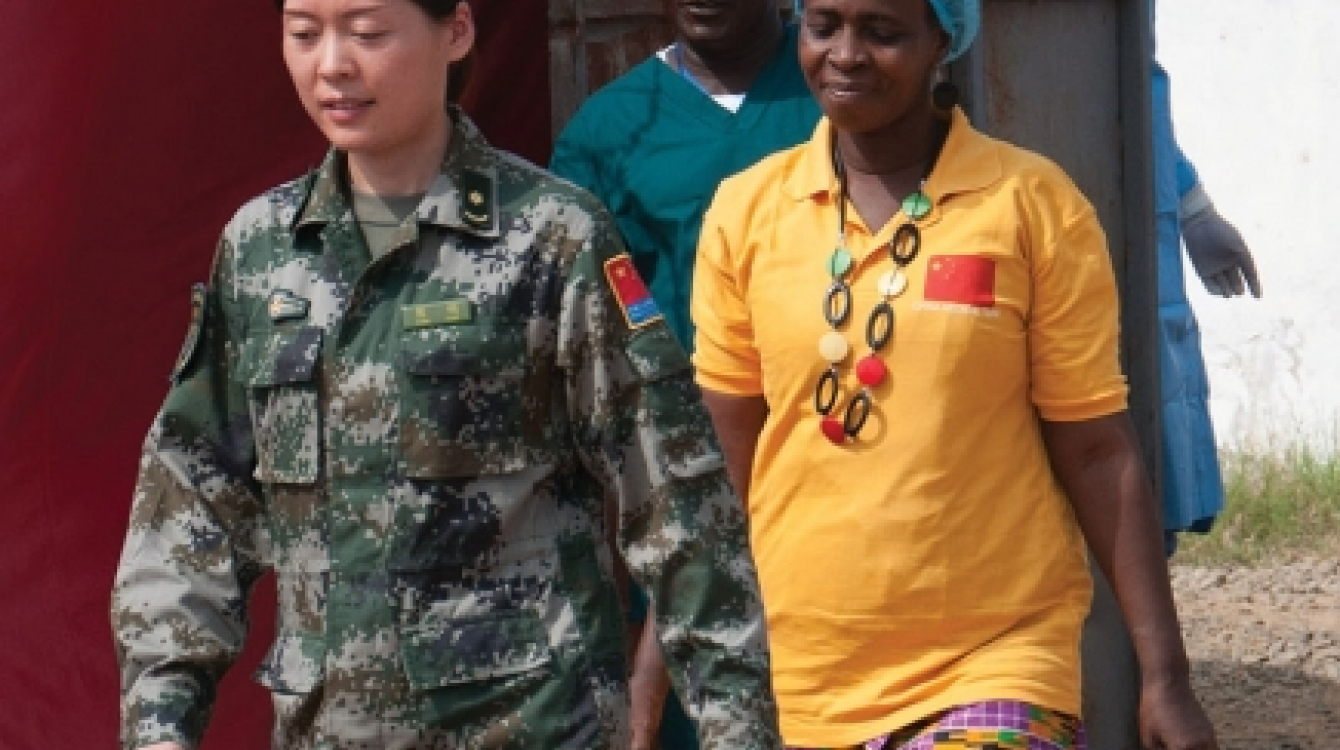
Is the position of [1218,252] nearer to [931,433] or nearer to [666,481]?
[931,433]

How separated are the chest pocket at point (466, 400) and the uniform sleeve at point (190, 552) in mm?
268

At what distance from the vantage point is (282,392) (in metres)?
3.71

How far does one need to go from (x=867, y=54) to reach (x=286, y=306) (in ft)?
3.76

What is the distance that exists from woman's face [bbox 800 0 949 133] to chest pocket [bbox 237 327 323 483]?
1.12 m

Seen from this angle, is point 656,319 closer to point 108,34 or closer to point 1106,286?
point 1106,286

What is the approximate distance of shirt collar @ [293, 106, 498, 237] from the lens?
12.2ft

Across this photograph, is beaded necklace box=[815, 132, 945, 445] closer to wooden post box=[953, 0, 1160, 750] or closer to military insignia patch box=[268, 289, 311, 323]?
military insignia patch box=[268, 289, 311, 323]

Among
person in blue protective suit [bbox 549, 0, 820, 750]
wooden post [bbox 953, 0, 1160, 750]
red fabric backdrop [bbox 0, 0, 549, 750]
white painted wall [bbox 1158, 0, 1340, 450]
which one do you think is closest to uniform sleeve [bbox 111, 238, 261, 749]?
person in blue protective suit [bbox 549, 0, 820, 750]

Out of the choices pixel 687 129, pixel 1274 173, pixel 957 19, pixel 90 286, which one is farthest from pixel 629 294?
pixel 1274 173

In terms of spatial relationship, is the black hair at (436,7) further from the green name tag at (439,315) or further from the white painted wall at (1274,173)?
the white painted wall at (1274,173)

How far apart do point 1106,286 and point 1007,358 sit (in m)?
0.19

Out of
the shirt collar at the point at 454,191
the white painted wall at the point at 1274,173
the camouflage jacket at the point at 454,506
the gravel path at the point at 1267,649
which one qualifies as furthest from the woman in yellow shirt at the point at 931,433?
the white painted wall at the point at 1274,173

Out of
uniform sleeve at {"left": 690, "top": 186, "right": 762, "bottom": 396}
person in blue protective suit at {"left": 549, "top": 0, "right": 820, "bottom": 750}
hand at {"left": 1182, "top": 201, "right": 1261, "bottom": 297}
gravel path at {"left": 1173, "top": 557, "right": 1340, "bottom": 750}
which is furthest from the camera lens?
gravel path at {"left": 1173, "top": 557, "right": 1340, "bottom": 750}

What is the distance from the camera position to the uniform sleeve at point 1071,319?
4387 millimetres
